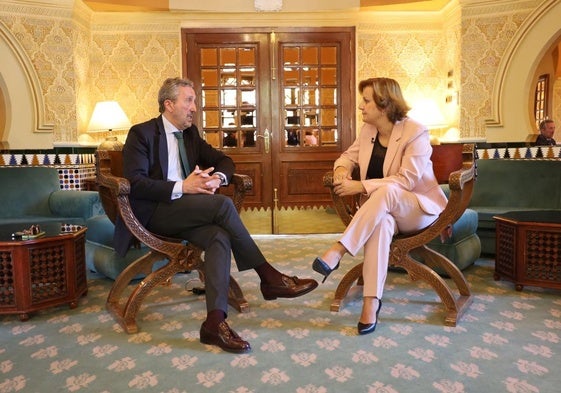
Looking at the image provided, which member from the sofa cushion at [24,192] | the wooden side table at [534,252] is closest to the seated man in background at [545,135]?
the wooden side table at [534,252]

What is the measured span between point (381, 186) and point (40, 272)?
199 centimetres

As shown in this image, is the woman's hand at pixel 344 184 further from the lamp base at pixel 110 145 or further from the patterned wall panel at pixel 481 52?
the patterned wall panel at pixel 481 52

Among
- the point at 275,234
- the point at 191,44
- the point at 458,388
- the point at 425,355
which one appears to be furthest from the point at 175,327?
the point at 191,44

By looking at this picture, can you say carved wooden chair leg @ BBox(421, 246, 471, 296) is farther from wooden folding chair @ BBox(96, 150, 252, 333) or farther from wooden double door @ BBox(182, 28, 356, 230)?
wooden double door @ BBox(182, 28, 356, 230)

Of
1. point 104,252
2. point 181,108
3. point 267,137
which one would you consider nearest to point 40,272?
point 104,252

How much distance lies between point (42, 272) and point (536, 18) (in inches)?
198

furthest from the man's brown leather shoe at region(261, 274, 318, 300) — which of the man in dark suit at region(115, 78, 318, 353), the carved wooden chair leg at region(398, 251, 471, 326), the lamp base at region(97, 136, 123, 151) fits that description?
the lamp base at region(97, 136, 123, 151)

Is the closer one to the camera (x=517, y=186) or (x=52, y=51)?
(x=517, y=186)

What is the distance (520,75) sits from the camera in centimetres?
525

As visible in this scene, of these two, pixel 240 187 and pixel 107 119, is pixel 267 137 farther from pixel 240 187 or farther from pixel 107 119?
pixel 240 187

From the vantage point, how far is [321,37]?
6.09 metres

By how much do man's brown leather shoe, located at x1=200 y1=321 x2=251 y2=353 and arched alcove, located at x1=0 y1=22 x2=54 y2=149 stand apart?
3793 mm

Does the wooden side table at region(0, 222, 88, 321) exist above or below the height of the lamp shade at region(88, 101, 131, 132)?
below

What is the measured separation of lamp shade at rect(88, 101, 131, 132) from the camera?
5477 millimetres
